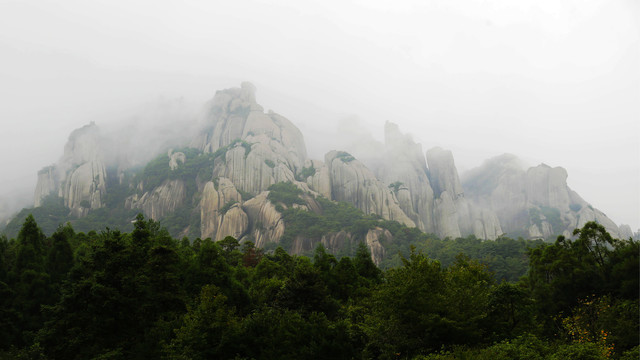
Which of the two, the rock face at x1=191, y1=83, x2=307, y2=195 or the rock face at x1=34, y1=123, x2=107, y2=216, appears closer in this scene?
the rock face at x1=191, y1=83, x2=307, y2=195

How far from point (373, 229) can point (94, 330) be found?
71.8 m

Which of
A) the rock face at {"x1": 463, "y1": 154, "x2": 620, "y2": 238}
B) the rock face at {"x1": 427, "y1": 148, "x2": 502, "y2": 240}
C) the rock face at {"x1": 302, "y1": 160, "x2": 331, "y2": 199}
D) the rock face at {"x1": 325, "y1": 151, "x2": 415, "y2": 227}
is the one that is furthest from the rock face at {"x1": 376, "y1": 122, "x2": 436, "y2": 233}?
the rock face at {"x1": 463, "y1": 154, "x2": 620, "y2": 238}

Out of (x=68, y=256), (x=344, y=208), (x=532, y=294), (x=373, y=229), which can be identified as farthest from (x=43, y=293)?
(x=344, y=208)

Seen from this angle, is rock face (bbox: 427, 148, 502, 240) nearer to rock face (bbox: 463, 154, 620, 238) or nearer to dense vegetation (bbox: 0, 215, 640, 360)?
rock face (bbox: 463, 154, 620, 238)

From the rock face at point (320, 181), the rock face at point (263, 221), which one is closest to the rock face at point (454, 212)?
the rock face at point (320, 181)

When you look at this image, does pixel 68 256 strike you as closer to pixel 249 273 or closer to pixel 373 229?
pixel 249 273

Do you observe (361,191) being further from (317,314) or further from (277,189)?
(317,314)

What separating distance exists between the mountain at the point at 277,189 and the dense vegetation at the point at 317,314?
59232 millimetres

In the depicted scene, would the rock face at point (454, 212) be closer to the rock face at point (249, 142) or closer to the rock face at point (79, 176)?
the rock face at point (249, 142)

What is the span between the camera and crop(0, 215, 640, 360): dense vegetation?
16.8 metres

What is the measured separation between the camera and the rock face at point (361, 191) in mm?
111000

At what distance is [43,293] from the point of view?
24719 millimetres

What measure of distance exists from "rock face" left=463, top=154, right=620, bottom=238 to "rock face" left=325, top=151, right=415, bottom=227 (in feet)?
144

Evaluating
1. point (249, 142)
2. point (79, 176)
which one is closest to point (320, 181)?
point (249, 142)
